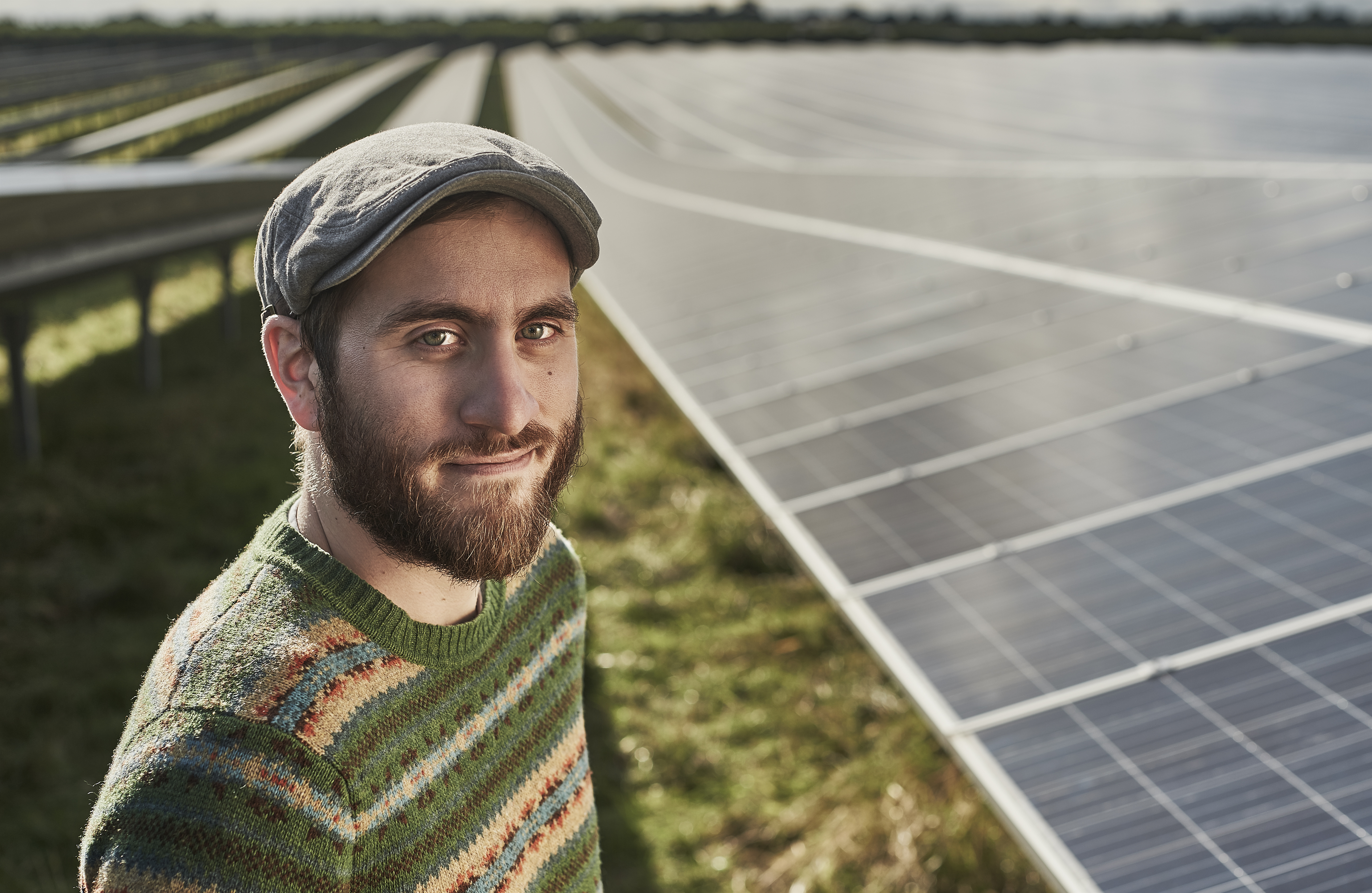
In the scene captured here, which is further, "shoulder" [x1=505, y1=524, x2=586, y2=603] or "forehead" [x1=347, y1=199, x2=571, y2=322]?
"shoulder" [x1=505, y1=524, x2=586, y2=603]

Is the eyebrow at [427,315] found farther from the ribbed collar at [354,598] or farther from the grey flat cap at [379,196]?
the ribbed collar at [354,598]

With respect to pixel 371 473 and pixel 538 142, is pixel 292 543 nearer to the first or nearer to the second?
pixel 371 473

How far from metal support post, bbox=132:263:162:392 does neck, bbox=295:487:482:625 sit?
13369 millimetres

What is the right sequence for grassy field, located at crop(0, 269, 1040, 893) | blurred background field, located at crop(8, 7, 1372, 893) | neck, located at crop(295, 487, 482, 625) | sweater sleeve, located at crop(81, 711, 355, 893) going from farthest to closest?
grassy field, located at crop(0, 269, 1040, 893) < blurred background field, located at crop(8, 7, 1372, 893) < neck, located at crop(295, 487, 482, 625) < sweater sleeve, located at crop(81, 711, 355, 893)

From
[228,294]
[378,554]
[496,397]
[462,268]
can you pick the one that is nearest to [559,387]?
[496,397]

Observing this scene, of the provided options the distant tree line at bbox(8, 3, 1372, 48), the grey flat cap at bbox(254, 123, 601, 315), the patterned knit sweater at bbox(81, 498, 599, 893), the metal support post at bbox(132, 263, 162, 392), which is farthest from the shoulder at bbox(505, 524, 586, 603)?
the distant tree line at bbox(8, 3, 1372, 48)

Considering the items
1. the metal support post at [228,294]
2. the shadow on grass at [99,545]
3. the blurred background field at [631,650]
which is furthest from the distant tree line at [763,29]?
the blurred background field at [631,650]

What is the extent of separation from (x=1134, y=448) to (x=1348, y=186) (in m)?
5.94

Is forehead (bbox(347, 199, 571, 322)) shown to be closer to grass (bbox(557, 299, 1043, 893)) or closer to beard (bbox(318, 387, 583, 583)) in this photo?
beard (bbox(318, 387, 583, 583))

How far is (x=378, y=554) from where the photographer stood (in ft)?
6.43

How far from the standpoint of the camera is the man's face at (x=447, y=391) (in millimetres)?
1820

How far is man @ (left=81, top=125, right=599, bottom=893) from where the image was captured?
157cm

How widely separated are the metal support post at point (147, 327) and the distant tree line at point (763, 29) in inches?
305

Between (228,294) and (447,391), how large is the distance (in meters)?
16.5
